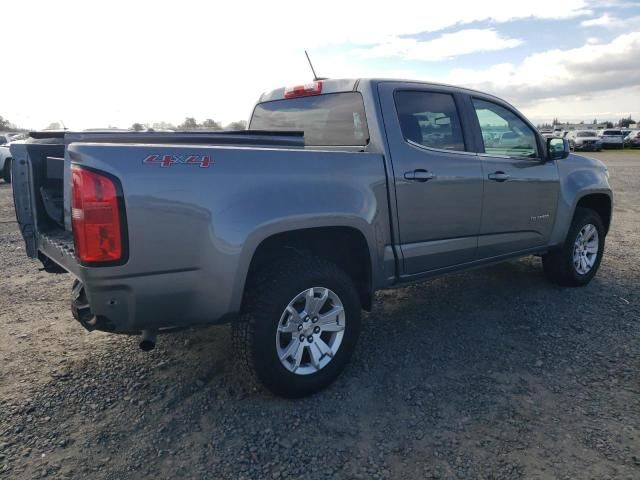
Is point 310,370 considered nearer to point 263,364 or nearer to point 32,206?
point 263,364

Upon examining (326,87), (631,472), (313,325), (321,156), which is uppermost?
(326,87)

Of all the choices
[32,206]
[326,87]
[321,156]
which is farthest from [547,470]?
[32,206]

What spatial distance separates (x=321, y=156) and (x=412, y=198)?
32.2 inches

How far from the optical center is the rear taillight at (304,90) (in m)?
3.85

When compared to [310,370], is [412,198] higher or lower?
higher

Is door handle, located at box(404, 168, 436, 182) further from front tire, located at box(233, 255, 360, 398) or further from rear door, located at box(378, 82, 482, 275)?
front tire, located at box(233, 255, 360, 398)

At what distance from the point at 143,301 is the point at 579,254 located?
4.41 metres

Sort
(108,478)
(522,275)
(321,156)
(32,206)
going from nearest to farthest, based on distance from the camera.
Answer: (108,478), (321,156), (32,206), (522,275)

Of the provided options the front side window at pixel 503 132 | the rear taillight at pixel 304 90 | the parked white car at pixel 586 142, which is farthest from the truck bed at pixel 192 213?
the parked white car at pixel 586 142

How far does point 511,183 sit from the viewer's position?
423cm

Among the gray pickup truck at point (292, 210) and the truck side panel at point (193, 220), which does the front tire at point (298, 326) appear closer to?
the gray pickup truck at point (292, 210)

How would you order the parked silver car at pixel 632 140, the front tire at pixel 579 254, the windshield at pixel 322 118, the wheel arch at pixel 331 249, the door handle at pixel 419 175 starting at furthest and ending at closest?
the parked silver car at pixel 632 140, the front tire at pixel 579 254, the windshield at pixel 322 118, the door handle at pixel 419 175, the wheel arch at pixel 331 249

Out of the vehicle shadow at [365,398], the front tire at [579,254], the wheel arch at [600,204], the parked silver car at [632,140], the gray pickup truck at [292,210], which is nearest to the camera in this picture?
the gray pickup truck at [292,210]

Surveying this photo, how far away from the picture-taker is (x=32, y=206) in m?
3.22
